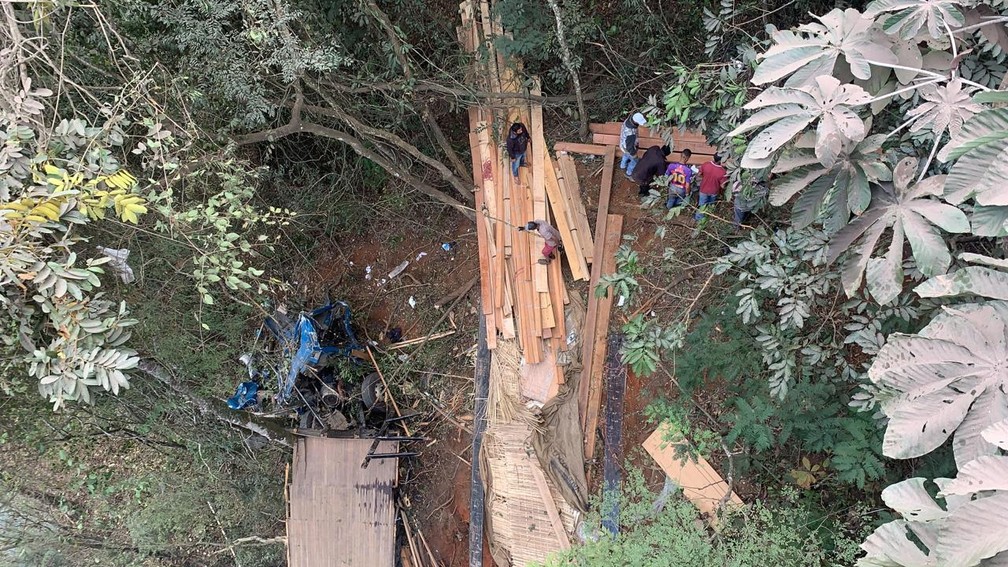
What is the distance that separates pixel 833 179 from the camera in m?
3.05

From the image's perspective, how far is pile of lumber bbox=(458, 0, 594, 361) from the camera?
6.04 meters

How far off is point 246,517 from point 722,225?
6458mm

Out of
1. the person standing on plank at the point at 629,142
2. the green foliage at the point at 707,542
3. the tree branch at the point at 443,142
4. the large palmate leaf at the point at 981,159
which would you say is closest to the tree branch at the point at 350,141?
the tree branch at the point at 443,142

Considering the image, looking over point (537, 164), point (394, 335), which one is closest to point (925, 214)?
point (537, 164)

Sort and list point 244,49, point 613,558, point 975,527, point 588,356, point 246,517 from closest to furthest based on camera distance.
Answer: point 975,527 < point 613,558 < point 244,49 < point 588,356 < point 246,517

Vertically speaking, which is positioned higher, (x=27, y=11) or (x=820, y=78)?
(x=27, y=11)

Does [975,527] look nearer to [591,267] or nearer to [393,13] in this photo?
[591,267]

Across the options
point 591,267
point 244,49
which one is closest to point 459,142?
point 591,267

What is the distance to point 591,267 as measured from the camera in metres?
6.02

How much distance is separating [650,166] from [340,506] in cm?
491

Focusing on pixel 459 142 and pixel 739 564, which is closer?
pixel 739 564

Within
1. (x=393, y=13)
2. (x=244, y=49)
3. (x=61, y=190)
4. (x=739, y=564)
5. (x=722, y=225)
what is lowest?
(x=739, y=564)

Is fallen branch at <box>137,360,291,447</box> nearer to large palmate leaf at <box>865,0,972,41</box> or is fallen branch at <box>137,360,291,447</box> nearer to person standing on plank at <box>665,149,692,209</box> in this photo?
person standing on plank at <box>665,149,692,209</box>

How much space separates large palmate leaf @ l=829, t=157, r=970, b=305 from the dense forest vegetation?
0.01 metres
